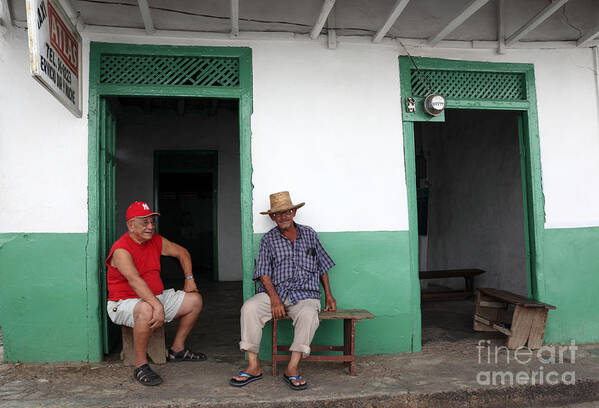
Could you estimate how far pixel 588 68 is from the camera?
4.64 meters

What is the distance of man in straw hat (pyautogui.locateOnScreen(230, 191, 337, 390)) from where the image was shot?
11.2ft

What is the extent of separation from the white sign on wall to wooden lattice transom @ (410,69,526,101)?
9.97ft

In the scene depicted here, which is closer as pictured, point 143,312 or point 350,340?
point 143,312

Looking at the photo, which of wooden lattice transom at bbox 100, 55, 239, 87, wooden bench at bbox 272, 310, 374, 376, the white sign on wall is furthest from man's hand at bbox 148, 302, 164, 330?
wooden lattice transom at bbox 100, 55, 239, 87

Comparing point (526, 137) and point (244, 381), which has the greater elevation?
point (526, 137)

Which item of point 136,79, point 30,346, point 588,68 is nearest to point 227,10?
point 136,79

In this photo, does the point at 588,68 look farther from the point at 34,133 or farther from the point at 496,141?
the point at 34,133

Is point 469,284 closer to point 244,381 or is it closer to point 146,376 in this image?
point 244,381

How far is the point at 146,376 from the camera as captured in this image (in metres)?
3.37

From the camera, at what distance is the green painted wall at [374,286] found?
13.5 feet

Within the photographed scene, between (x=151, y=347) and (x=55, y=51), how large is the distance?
246cm

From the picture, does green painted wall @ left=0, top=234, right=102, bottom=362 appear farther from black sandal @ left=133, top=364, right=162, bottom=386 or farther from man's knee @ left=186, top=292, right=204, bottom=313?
man's knee @ left=186, top=292, right=204, bottom=313

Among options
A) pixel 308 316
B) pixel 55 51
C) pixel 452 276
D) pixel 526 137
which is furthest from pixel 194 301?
pixel 452 276

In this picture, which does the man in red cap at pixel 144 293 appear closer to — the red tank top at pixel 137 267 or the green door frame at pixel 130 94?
the red tank top at pixel 137 267
